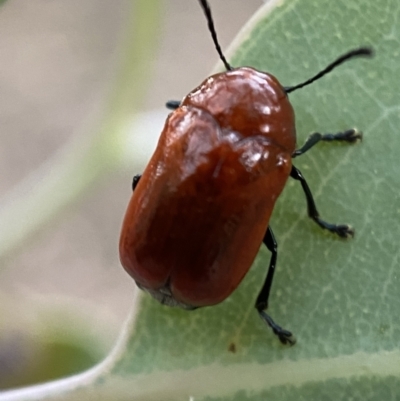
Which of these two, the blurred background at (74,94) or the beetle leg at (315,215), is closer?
the beetle leg at (315,215)

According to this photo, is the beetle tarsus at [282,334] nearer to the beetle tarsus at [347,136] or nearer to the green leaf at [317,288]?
the green leaf at [317,288]

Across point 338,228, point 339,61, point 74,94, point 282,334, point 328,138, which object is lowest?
→ point 74,94

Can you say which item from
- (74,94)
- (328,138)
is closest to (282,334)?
(328,138)

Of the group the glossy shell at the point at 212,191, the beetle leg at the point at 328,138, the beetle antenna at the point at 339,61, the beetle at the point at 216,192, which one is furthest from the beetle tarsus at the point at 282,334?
the beetle antenna at the point at 339,61

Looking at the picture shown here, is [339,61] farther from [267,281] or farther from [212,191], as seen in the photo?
[267,281]

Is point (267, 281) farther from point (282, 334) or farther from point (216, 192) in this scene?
point (216, 192)

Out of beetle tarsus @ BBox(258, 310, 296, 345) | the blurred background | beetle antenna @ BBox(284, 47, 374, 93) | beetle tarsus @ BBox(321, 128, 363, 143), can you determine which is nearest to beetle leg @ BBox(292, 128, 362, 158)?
beetle tarsus @ BBox(321, 128, 363, 143)

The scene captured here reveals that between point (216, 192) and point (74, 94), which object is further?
point (74, 94)

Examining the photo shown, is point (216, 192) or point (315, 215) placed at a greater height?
point (216, 192)
